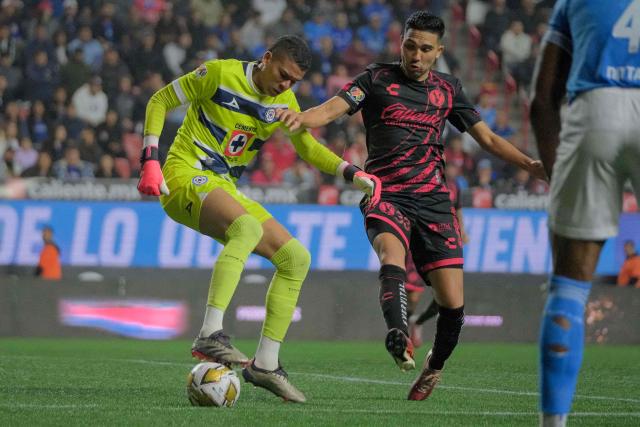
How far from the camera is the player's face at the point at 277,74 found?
24.2 feet

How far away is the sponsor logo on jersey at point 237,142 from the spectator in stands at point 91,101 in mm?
11118

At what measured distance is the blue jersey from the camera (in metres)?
4.31

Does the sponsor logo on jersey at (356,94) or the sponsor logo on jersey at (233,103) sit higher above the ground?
the sponsor logo on jersey at (356,94)

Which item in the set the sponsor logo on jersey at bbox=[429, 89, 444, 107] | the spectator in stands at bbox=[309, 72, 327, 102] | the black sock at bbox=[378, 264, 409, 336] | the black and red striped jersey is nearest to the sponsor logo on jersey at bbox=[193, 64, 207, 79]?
the black and red striped jersey

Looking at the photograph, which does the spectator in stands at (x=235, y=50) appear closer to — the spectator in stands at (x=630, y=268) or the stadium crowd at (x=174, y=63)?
the stadium crowd at (x=174, y=63)

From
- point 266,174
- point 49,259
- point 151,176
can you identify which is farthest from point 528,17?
point 151,176

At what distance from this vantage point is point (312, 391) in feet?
25.2

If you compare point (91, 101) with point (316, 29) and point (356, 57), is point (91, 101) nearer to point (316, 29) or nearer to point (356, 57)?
point (316, 29)

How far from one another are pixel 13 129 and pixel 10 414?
1202 centimetres

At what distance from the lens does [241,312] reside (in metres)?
15.7

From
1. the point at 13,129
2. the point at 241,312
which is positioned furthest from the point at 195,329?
the point at 13,129

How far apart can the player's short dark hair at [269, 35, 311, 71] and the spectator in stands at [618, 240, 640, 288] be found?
34.7ft

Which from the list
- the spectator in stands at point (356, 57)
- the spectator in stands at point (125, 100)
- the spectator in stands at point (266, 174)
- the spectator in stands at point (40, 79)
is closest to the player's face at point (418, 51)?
the spectator in stands at point (266, 174)

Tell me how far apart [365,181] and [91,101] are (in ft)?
39.3
